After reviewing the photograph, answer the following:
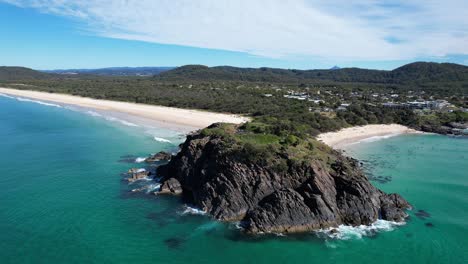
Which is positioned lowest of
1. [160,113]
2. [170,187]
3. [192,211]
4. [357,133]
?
[192,211]

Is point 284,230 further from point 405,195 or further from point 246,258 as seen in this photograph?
point 405,195

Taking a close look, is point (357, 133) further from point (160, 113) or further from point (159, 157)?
point (160, 113)

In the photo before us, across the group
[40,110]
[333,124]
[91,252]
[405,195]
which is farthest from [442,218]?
[40,110]

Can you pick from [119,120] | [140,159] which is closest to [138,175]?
[140,159]

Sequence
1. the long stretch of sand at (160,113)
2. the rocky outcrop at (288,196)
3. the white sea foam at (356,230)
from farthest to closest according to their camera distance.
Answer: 1. the long stretch of sand at (160,113)
2. the rocky outcrop at (288,196)
3. the white sea foam at (356,230)

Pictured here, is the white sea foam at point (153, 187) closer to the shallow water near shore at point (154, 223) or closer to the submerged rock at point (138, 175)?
the shallow water near shore at point (154, 223)

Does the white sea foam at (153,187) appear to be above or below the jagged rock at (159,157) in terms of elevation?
below

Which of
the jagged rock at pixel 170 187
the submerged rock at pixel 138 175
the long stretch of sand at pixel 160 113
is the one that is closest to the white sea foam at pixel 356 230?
the jagged rock at pixel 170 187
